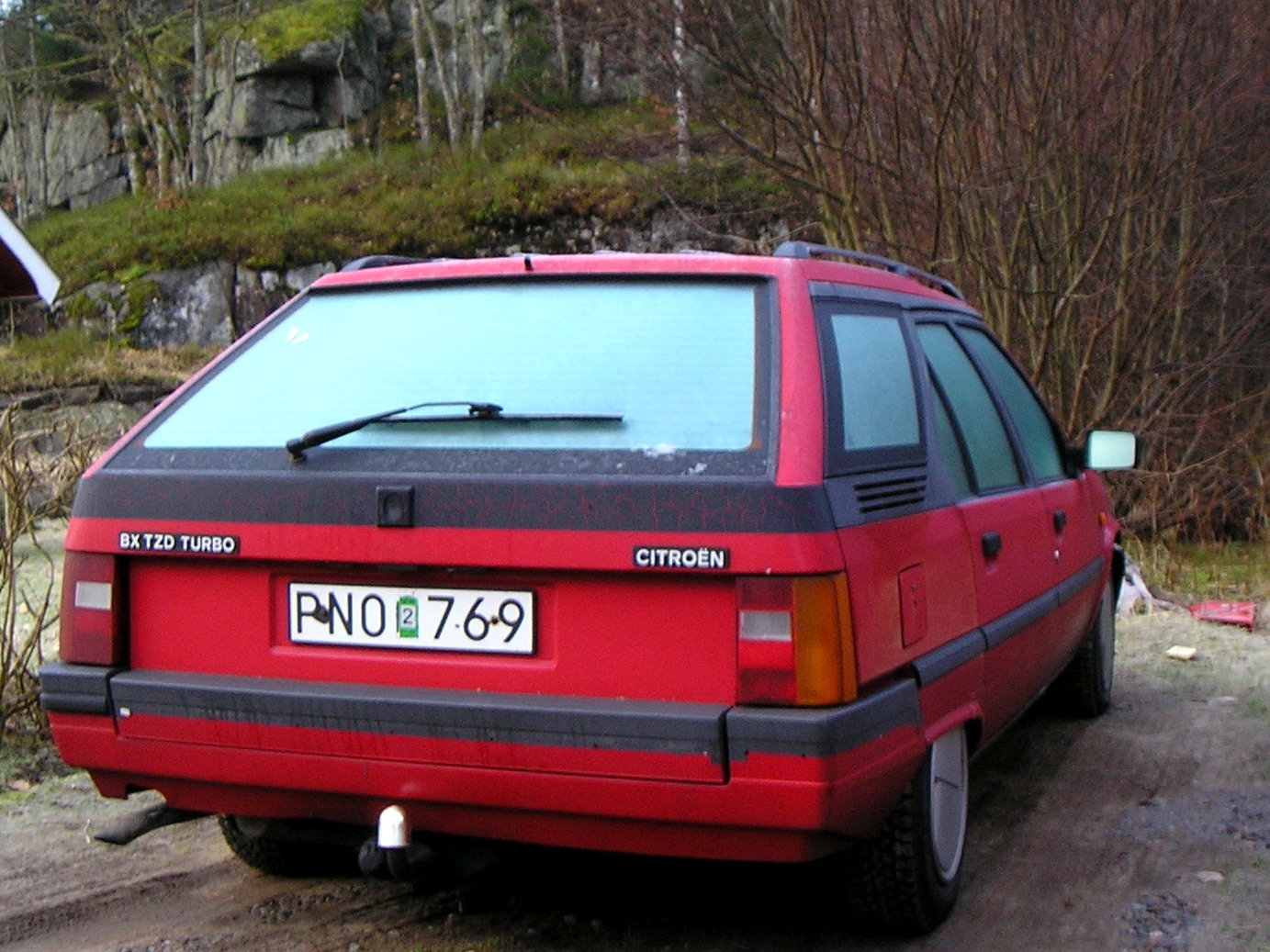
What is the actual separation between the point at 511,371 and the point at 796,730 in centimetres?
106

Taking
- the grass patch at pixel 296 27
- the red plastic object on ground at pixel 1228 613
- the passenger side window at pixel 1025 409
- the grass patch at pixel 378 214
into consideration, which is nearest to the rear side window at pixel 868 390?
the passenger side window at pixel 1025 409

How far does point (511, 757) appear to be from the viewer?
301 centimetres

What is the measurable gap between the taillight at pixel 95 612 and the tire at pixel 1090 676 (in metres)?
3.84

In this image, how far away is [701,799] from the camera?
2.93 meters

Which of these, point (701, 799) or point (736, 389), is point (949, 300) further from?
point (701, 799)

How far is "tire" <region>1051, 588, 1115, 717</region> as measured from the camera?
5891mm

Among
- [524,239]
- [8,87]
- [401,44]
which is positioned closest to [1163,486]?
[524,239]

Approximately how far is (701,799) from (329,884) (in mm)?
1521

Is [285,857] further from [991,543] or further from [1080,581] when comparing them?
[1080,581]

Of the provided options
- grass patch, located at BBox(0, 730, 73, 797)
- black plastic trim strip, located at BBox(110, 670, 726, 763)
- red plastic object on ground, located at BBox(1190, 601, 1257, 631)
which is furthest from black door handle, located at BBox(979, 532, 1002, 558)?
red plastic object on ground, located at BBox(1190, 601, 1257, 631)

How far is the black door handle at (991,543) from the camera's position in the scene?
3895 millimetres

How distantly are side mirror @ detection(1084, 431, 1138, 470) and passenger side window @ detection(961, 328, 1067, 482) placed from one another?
13 centimetres

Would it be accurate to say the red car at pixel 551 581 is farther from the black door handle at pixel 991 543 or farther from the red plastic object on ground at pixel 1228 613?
the red plastic object on ground at pixel 1228 613

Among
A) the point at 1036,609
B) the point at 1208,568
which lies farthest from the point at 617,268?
the point at 1208,568
